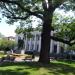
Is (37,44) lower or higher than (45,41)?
higher

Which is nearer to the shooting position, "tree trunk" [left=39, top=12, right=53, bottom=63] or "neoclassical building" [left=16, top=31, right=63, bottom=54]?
"tree trunk" [left=39, top=12, right=53, bottom=63]

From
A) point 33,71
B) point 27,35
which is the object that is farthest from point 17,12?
point 33,71

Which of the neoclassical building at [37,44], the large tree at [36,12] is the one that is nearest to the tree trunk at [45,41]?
the large tree at [36,12]

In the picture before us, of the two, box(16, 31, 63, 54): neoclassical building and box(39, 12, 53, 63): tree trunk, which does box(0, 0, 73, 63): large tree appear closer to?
box(39, 12, 53, 63): tree trunk

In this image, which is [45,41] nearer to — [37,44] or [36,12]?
[36,12]

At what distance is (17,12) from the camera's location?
26500 mm

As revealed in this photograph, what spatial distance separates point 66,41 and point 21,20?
4.67 meters

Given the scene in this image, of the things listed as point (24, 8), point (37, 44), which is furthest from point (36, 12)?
point (37, 44)

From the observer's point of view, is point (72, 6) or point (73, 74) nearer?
point (73, 74)

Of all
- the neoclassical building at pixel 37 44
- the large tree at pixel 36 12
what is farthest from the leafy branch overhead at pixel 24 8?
the neoclassical building at pixel 37 44

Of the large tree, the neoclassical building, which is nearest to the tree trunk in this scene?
the large tree

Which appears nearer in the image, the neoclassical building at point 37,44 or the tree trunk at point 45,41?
the tree trunk at point 45,41

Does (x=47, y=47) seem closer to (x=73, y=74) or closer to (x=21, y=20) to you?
(x=21, y=20)

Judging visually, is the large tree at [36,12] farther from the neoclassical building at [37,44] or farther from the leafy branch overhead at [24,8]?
the neoclassical building at [37,44]
